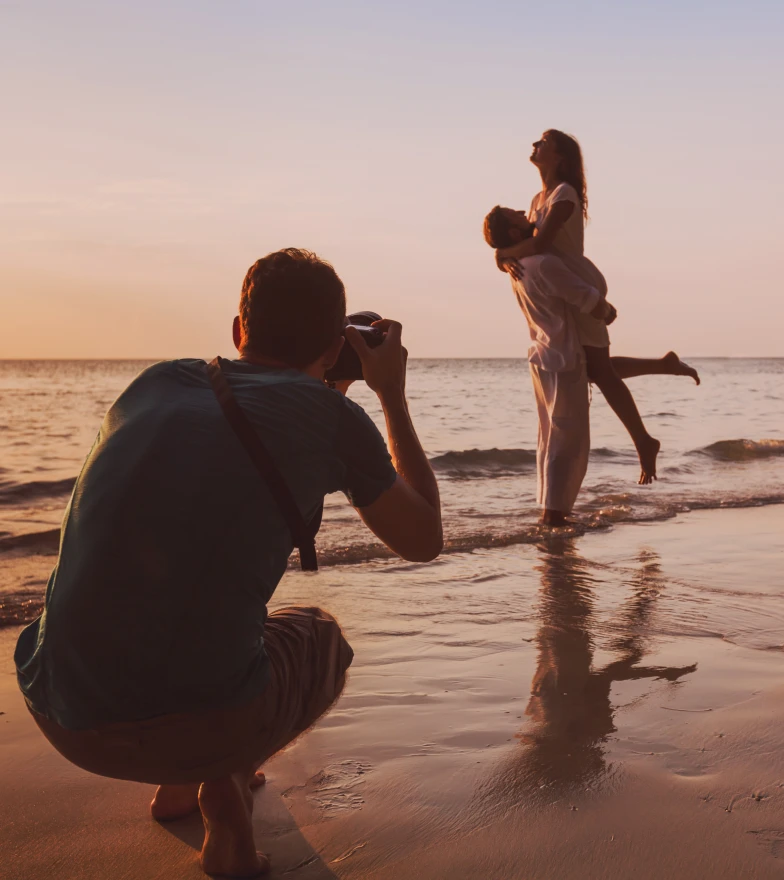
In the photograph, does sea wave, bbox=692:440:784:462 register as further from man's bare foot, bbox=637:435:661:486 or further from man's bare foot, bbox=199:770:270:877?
man's bare foot, bbox=199:770:270:877

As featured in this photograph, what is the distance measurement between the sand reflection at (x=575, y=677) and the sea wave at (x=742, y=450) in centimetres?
702

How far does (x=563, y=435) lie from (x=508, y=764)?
3391 millimetres

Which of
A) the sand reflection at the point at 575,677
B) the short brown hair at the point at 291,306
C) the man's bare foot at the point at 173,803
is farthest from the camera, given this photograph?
the sand reflection at the point at 575,677

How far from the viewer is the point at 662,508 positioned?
277 inches

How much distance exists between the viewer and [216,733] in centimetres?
177

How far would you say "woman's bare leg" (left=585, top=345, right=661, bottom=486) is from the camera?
18.5 feet

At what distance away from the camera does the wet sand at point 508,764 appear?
1.97 meters

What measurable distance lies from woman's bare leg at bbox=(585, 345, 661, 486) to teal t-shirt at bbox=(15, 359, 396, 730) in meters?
4.09

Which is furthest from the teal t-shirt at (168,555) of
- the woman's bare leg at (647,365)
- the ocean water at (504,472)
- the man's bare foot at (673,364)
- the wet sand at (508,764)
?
the man's bare foot at (673,364)

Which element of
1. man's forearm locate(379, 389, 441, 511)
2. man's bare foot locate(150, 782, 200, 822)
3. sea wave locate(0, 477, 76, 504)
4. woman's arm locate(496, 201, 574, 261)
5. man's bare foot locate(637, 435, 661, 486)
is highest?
woman's arm locate(496, 201, 574, 261)

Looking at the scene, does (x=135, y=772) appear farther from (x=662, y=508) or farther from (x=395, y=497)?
(x=662, y=508)

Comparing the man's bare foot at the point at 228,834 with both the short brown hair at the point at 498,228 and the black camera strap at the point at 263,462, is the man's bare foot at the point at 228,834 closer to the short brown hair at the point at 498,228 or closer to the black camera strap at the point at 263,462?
the black camera strap at the point at 263,462

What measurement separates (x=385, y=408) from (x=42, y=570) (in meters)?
3.94

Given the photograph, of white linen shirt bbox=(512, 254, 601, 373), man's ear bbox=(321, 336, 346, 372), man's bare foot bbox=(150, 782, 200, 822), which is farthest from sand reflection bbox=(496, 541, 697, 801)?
white linen shirt bbox=(512, 254, 601, 373)
